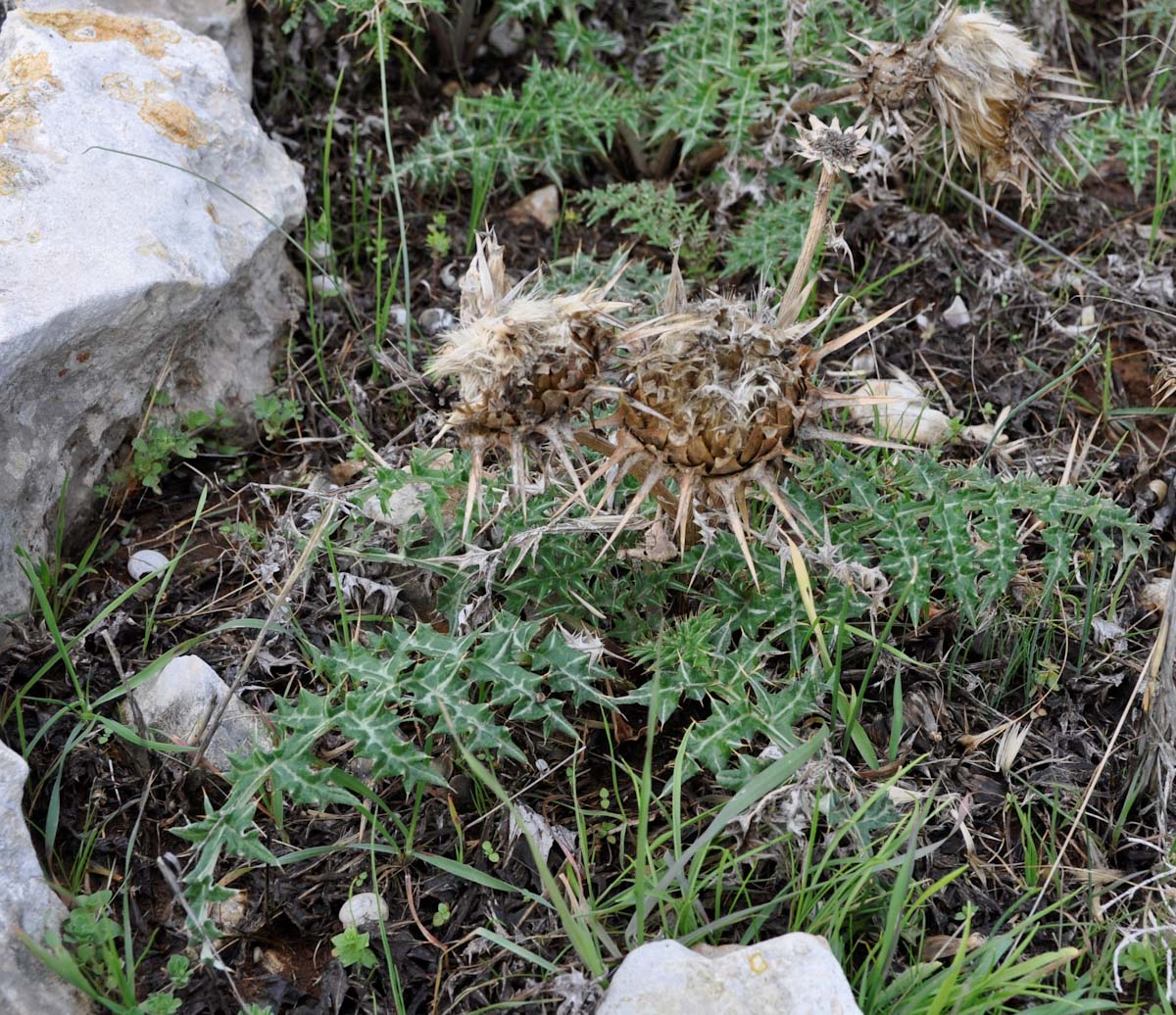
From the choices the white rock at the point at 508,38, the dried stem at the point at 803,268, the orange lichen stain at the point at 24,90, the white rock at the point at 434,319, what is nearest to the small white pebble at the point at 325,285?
the white rock at the point at 434,319

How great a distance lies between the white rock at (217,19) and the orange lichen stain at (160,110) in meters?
0.45

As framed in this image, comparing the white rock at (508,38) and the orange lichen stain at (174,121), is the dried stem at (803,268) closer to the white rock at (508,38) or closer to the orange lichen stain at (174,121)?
the orange lichen stain at (174,121)

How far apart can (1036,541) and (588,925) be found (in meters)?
1.75

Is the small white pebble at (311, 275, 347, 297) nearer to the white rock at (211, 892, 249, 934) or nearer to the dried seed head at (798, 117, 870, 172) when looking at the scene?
the dried seed head at (798, 117, 870, 172)

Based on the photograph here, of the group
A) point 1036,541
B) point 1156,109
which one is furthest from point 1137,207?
point 1036,541

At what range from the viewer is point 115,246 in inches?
115

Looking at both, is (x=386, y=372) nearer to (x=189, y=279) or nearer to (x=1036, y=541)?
(x=189, y=279)

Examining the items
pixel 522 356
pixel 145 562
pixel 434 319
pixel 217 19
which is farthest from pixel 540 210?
pixel 522 356

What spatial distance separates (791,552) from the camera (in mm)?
2426

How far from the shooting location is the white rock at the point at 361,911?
2432 millimetres

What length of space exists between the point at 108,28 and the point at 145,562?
1.72 meters

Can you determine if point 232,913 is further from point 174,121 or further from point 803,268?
point 174,121

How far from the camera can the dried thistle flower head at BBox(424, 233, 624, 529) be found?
215cm

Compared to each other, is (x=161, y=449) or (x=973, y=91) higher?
(x=973, y=91)
